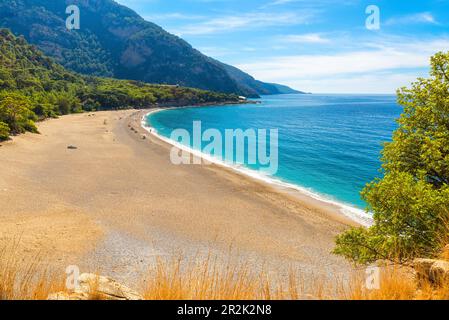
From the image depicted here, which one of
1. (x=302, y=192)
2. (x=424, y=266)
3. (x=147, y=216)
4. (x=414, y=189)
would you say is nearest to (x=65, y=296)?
(x=424, y=266)

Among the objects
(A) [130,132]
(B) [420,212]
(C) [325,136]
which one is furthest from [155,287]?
(C) [325,136]

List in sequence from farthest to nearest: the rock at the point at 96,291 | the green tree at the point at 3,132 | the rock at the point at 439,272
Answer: the green tree at the point at 3,132
the rock at the point at 439,272
the rock at the point at 96,291

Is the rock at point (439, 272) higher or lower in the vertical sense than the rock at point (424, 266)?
higher

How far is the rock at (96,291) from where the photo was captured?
5.43 meters

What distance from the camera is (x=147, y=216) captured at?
23.2 metres

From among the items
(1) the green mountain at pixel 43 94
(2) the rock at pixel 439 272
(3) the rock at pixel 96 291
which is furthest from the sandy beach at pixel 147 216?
(1) the green mountain at pixel 43 94

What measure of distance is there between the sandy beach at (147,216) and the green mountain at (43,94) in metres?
13.1

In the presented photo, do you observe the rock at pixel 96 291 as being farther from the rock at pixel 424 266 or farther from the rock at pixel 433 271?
the rock at pixel 424 266

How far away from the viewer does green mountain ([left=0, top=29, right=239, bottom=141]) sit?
175 ft

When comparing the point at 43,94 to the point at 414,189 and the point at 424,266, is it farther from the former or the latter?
the point at 424,266
